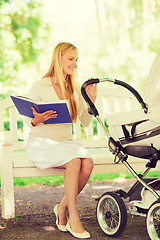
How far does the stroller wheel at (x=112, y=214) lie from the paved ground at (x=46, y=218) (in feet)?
0.26

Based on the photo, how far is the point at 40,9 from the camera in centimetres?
1009

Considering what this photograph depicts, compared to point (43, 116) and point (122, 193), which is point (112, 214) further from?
point (43, 116)

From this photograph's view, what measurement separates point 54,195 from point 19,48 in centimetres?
616

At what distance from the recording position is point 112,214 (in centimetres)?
293

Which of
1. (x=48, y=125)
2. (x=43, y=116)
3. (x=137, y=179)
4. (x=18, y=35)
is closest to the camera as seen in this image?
(x=137, y=179)

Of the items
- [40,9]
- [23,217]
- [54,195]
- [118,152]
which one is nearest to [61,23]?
[40,9]

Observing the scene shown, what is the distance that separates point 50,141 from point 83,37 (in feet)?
28.5

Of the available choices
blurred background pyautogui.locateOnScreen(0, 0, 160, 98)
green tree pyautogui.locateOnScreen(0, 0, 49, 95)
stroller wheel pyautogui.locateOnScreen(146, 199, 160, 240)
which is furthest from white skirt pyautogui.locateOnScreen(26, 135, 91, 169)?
green tree pyautogui.locateOnScreen(0, 0, 49, 95)

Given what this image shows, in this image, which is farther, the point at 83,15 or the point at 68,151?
the point at 83,15

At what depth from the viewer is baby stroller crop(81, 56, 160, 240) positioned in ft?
8.57

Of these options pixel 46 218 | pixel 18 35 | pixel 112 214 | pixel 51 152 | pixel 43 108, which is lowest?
pixel 46 218

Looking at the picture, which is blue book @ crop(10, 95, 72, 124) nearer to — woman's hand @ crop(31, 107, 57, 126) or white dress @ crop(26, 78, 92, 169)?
woman's hand @ crop(31, 107, 57, 126)

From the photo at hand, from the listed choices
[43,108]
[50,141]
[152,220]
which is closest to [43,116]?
[43,108]

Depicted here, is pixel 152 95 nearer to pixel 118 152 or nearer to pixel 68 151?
pixel 118 152
